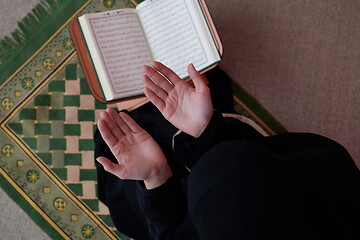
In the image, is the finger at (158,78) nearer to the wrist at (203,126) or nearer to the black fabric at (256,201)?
the wrist at (203,126)

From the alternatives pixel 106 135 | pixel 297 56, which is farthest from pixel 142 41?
pixel 297 56

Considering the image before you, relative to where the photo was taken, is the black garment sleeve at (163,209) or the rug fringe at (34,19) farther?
the rug fringe at (34,19)

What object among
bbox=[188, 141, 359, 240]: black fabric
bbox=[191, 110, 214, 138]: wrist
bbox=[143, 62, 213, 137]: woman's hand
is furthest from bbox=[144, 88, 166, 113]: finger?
bbox=[188, 141, 359, 240]: black fabric

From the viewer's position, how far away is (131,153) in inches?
33.7

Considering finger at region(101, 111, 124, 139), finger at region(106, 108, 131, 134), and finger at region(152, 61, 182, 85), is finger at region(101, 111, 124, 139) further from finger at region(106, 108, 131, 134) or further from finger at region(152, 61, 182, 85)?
finger at region(152, 61, 182, 85)

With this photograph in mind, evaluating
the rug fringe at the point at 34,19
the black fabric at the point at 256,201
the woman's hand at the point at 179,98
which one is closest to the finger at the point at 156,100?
the woman's hand at the point at 179,98

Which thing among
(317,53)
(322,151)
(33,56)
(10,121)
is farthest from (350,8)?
(10,121)

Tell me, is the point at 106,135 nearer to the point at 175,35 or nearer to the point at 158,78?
the point at 158,78

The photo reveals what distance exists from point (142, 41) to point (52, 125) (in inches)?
21.2

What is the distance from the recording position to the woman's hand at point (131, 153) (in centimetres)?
82

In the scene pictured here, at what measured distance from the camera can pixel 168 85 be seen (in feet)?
2.82

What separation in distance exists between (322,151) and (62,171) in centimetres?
97

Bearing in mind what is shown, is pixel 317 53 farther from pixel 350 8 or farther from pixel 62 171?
pixel 62 171

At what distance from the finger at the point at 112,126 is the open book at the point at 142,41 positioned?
0.13m
